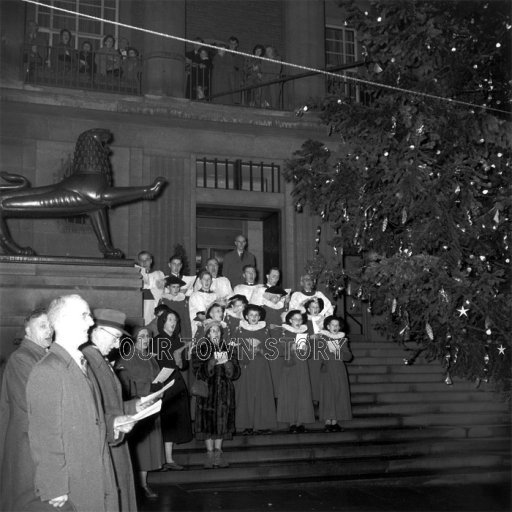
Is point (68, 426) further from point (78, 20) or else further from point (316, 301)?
point (78, 20)

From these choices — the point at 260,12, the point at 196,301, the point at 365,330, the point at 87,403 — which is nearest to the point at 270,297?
the point at 196,301

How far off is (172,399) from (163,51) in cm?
944

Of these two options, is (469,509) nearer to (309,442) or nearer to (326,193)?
(309,442)

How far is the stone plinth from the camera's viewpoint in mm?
8555

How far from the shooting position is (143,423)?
7426 millimetres

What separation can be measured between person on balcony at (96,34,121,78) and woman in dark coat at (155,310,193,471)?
8.65m

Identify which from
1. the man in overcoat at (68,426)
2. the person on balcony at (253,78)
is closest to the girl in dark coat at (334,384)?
the man in overcoat at (68,426)

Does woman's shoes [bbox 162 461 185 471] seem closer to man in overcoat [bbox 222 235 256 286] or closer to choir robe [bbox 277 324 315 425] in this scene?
choir robe [bbox 277 324 315 425]

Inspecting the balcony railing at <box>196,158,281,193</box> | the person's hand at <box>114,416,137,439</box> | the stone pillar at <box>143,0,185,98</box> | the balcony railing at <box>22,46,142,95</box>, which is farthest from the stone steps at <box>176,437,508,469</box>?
the balcony railing at <box>22,46,142,95</box>

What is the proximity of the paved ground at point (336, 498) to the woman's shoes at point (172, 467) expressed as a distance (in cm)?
36

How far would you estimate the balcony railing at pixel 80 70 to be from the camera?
14.9 m

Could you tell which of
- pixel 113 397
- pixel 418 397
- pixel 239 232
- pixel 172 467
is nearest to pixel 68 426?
pixel 113 397

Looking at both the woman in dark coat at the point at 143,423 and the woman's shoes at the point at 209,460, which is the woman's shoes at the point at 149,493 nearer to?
the woman in dark coat at the point at 143,423

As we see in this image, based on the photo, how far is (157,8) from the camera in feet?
50.4
